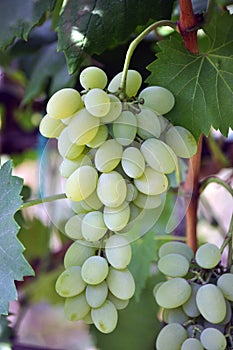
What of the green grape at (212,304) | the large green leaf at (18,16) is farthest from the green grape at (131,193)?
the large green leaf at (18,16)

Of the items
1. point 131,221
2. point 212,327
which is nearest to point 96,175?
point 131,221

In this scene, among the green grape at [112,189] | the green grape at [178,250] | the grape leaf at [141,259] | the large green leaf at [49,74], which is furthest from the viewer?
the large green leaf at [49,74]

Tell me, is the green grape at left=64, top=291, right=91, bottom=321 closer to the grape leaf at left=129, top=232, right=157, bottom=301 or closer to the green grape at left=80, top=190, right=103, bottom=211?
the green grape at left=80, top=190, right=103, bottom=211

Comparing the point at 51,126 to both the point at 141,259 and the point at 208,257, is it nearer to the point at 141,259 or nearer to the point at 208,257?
the point at 208,257

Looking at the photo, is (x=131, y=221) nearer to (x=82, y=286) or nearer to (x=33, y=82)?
(x=82, y=286)

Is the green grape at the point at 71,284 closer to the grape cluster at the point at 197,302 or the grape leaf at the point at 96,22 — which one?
the grape cluster at the point at 197,302

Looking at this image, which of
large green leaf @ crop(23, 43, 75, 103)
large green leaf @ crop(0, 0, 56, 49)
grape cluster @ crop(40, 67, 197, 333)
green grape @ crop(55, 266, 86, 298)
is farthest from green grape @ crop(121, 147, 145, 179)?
large green leaf @ crop(23, 43, 75, 103)

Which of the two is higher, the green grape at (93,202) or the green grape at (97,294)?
the green grape at (93,202)

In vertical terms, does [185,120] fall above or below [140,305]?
above
